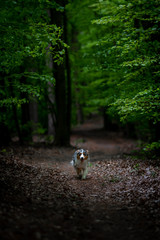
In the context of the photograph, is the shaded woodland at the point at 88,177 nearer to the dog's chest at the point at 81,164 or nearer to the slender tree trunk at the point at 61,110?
the dog's chest at the point at 81,164

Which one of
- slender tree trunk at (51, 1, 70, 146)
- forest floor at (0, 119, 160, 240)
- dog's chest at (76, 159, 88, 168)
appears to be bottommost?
forest floor at (0, 119, 160, 240)

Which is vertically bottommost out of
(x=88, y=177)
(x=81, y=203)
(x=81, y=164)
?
(x=88, y=177)

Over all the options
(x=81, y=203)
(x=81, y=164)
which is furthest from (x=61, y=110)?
(x=81, y=203)

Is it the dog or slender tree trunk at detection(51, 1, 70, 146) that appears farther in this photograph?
slender tree trunk at detection(51, 1, 70, 146)

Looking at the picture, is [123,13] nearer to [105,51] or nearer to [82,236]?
[105,51]

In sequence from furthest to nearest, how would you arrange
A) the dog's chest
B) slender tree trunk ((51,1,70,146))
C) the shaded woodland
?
1. slender tree trunk ((51,1,70,146))
2. the dog's chest
3. the shaded woodland

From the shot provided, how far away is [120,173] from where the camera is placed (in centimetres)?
908

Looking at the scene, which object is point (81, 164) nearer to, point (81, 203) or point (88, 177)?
point (88, 177)

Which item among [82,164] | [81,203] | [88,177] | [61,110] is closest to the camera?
[81,203]

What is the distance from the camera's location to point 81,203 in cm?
605

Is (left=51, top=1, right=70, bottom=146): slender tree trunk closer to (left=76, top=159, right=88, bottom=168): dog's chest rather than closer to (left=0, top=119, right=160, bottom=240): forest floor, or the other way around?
(left=0, top=119, right=160, bottom=240): forest floor

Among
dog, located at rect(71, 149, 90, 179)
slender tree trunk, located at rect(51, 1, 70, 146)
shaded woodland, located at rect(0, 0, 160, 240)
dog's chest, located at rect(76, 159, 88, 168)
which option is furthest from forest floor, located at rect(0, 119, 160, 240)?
slender tree trunk, located at rect(51, 1, 70, 146)

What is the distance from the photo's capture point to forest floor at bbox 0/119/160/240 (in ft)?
13.8

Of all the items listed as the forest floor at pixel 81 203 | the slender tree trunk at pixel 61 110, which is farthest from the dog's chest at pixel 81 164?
the slender tree trunk at pixel 61 110
